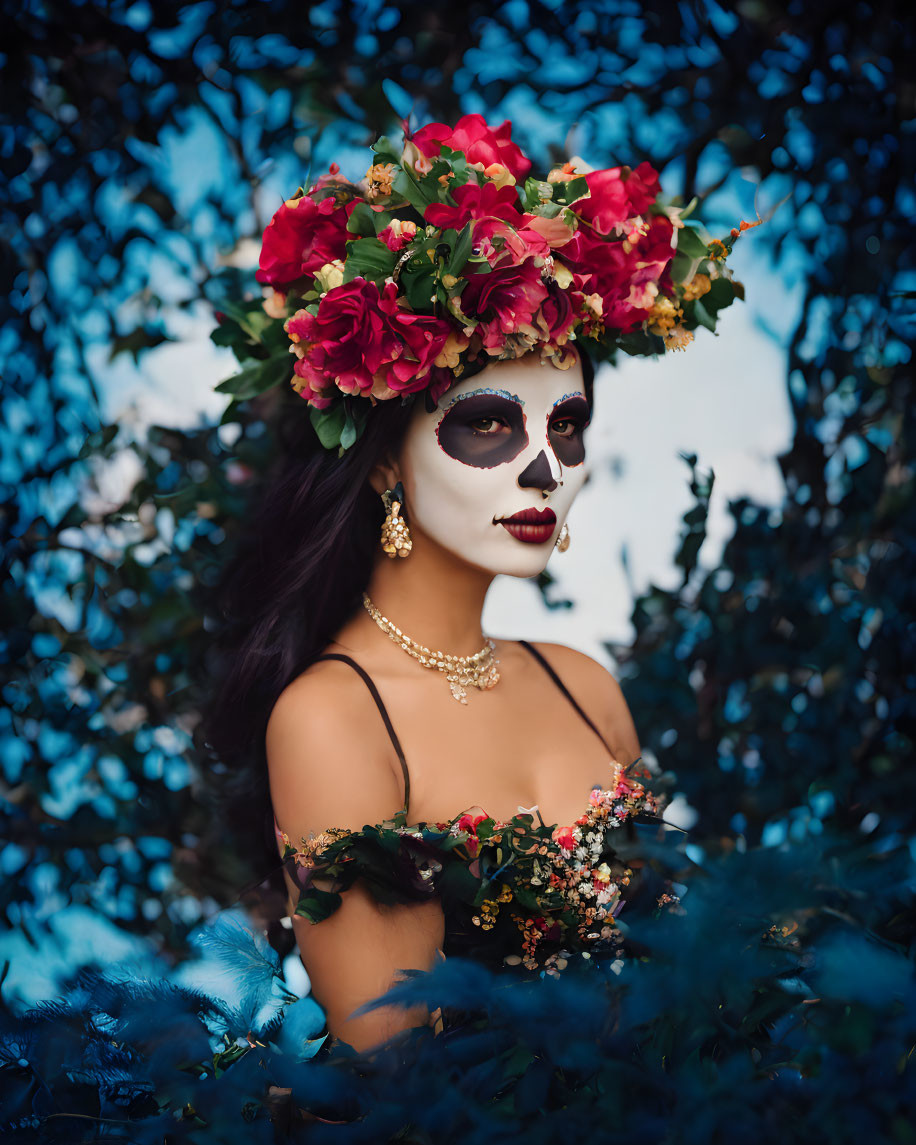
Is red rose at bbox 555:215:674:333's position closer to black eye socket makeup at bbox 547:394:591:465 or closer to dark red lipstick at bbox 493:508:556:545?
black eye socket makeup at bbox 547:394:591:465

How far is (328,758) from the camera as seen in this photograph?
1.40 metres

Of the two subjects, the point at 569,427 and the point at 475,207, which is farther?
the point at 569,427

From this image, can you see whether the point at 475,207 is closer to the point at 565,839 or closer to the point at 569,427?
the point at 569,427

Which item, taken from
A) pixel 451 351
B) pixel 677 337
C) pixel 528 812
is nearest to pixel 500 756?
pixel 528 812

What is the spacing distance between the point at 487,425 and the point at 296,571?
321 mm

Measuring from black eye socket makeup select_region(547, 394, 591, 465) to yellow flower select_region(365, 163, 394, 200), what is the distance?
1.09 feet

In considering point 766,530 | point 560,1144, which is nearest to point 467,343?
point 560,1144

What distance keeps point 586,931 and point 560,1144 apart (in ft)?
1.74

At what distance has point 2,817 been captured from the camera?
205cm

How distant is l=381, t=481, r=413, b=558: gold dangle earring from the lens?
60.8 inches

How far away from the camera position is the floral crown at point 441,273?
1406 millimetres

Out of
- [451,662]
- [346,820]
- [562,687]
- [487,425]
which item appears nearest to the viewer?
[346,820]

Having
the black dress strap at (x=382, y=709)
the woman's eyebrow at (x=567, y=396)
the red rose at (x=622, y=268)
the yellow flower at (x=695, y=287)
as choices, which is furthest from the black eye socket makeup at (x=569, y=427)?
the black dress strap at (x=382, y=709)

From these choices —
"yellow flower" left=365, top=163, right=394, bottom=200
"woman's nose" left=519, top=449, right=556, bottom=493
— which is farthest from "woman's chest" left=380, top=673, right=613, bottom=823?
"yellow flower" left=365, top=163, right=394, bottom=200
